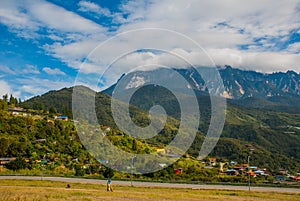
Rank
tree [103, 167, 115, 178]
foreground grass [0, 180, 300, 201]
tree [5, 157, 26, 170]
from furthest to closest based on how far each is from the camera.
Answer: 1. tree [5, 157, 26, 170]
2. tree [103, 167, 115, 178]
3. foreground grass [0, 180, 300, 201]

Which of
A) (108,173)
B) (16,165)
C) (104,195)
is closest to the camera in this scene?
(104,195)

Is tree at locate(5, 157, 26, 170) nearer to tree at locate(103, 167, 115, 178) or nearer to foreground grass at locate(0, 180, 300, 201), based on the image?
tree at locate(103, 167, 115, 178)

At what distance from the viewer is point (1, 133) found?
69.1 metres

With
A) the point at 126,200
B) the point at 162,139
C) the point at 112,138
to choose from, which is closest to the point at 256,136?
the point at 162,139

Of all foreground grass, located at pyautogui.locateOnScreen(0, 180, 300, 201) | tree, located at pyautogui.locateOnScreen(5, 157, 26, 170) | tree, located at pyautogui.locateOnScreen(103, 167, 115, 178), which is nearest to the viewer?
foreground grass, located at pyautogui.locateOnScreen(0, 180, 300, 201)

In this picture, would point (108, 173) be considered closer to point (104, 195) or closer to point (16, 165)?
point (16, 165)

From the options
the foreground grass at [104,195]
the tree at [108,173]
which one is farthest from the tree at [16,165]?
the foreground grass at [104,195]

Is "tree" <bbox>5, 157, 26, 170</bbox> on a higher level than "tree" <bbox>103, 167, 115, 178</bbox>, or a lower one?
higher

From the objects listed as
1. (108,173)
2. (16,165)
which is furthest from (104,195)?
(16,165)

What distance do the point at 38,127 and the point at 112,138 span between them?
18.2 metres

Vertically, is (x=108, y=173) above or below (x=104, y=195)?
below

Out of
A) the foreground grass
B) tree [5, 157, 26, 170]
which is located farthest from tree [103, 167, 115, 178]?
the foreground grass

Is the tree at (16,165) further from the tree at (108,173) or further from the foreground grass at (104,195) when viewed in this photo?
the foreground grass at (104,195)

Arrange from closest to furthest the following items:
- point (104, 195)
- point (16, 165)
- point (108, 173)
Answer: point (104, 195)
point (108, 173)
point (16, 165)
